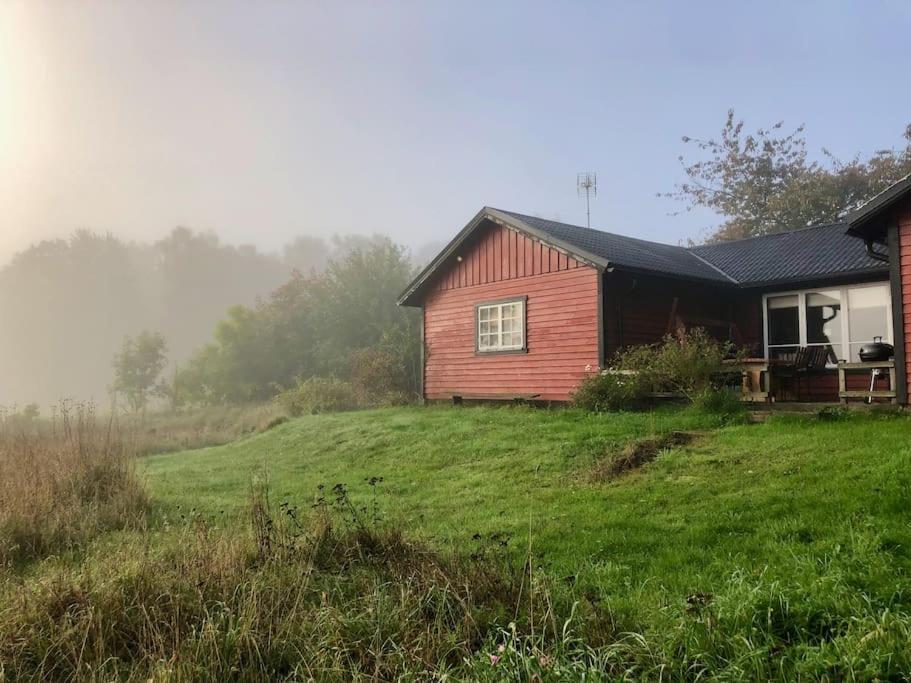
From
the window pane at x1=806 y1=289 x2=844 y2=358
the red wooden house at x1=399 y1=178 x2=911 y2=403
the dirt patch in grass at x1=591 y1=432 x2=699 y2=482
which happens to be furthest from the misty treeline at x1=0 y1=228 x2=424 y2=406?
the dirt patch in grass at x1=591 y1=432 x2=699 y2=482

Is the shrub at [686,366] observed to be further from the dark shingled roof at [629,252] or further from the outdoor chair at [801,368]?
the dark shingled roof at [629,252]

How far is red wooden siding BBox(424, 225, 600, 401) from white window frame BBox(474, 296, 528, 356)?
85 mm

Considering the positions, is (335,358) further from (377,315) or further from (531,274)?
(531,274)

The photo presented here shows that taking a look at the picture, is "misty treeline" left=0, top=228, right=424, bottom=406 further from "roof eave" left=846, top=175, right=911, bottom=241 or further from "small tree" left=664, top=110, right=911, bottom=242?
A: "roof eave" left=846, top=175, right=911, bottom=241

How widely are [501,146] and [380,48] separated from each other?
10.7m

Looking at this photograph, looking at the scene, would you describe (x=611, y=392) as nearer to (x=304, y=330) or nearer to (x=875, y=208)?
(x=875, y=208)

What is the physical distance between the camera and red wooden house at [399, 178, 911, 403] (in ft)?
41.4

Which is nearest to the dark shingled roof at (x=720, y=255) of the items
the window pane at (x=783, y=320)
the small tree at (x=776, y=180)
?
the window pane at (x=783, y=320)

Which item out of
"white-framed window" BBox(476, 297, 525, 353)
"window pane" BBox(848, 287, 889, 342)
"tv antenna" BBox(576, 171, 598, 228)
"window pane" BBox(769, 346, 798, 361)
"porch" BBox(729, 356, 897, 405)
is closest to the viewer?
"porch" BBox(729, 356, 897, 405)

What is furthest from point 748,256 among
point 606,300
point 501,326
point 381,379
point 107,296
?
point 107,296

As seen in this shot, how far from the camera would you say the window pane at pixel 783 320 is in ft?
45.0

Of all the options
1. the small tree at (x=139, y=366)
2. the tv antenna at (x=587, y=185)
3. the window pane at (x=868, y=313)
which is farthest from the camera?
the small tree at (x=139, y=366)

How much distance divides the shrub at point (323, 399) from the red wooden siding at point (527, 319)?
5378mm

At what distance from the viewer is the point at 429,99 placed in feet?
107
